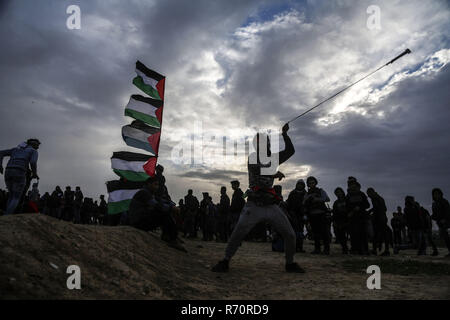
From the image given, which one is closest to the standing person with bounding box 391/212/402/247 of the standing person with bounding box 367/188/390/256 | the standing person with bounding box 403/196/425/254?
the standing person with bounding box 403/196/425/254

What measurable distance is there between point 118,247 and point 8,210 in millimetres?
3423

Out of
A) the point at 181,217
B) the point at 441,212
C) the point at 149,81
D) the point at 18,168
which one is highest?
the point at 149,81

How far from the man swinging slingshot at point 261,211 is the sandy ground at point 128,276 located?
0.39 metres

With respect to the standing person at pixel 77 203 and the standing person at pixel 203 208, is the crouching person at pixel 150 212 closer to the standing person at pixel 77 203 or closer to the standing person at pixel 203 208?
the standing person at pixel 203 208

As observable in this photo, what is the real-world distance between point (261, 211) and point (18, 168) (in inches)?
209

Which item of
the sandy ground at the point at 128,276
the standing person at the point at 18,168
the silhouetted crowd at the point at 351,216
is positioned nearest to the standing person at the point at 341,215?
the silhouetted crowd at the point at 351,216

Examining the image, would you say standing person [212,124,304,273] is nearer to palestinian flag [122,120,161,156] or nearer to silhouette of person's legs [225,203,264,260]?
silhouette of person's legs [225,203,264,260]

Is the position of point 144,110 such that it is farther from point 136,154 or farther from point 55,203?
point 55,203

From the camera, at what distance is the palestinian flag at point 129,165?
8.04 m

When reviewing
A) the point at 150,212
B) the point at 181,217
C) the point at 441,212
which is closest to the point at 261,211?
the point at 150,212

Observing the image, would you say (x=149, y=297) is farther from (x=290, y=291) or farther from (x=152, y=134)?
(x=152, y=134)

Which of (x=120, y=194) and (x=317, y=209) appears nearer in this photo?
(x=120, y=194)

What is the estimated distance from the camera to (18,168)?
6.12 metres

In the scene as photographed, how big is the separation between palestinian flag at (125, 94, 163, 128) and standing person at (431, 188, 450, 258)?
Answer: 881 cm
